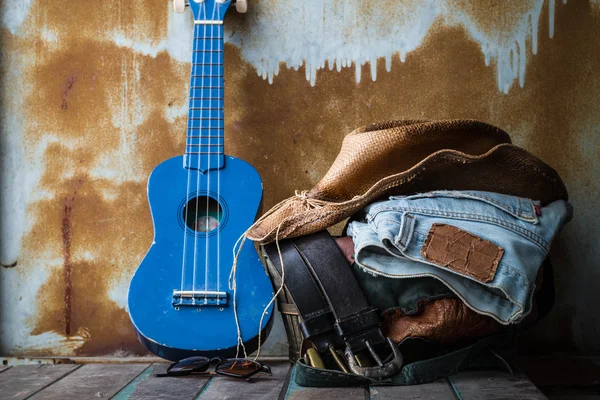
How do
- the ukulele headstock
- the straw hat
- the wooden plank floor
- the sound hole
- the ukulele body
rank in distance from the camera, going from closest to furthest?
the wooden plank floor < the straw hat < the ukulele body < the sound hole < the ukulele headstock

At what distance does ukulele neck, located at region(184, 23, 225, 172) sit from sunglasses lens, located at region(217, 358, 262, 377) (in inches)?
23.5

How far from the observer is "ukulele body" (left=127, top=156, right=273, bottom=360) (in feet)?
5.75

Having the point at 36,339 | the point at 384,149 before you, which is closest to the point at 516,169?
the point at 384,149

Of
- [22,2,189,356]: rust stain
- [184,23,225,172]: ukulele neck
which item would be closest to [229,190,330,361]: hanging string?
[184,23,225,172]: ukulele neck

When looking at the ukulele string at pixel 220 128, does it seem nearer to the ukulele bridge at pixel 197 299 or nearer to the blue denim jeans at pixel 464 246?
the ukulele bridge at pixel 197 299

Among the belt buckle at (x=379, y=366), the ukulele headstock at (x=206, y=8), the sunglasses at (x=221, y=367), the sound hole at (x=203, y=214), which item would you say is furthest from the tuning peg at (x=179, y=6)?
the belt buckle at (x=379, y=366)

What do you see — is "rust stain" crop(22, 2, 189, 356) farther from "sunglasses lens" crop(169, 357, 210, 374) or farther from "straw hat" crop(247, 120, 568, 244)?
"straw hat" crop(247, 120, 568, 244)

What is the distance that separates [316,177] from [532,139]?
0.75 m

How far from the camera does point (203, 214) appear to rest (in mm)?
1922

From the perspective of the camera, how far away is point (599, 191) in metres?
2.12

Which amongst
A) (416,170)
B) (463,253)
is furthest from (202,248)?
(463,253)

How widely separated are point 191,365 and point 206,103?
828 millimetres

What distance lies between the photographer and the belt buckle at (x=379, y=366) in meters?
1.43

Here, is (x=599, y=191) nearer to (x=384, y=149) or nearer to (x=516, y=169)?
(x=516, y=169)
